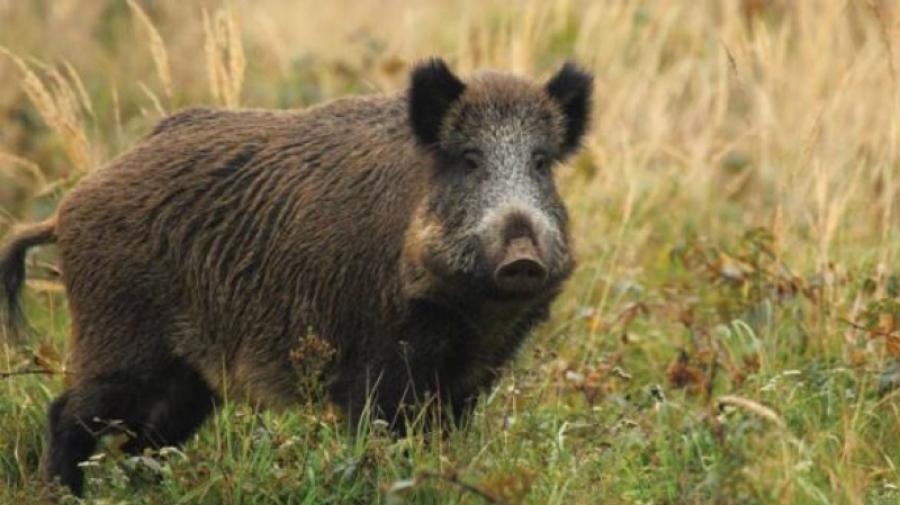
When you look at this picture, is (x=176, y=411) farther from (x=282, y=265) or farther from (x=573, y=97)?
(x=573, y=97)

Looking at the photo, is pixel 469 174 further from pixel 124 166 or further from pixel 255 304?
pixel 124 166

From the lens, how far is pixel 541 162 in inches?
227

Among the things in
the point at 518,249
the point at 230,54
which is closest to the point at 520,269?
the point at 518,249

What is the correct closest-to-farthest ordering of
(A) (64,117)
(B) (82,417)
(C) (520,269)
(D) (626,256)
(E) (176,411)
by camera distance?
(C) (520,269)
(B) (82,417)
(E) (176,411)
(A) (64,117)
(D) (626,256)

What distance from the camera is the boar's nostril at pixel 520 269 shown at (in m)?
5.33

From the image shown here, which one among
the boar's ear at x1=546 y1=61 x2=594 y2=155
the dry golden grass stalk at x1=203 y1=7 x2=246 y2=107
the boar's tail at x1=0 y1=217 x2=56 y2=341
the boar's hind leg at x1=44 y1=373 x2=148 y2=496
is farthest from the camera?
the dry golden grass stalk at x1=203 y1=7 x2=246 y2=107

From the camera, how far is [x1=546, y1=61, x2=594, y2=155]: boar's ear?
5.90 metres

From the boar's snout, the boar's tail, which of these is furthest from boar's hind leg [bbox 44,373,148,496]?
the boar's snout

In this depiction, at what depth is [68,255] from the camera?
248 inches

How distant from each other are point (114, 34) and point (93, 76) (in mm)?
496

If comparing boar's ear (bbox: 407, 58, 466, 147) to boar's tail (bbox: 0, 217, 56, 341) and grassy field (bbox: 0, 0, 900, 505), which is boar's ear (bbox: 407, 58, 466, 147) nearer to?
grassy field (bbox: 0, 0, 900, 505)

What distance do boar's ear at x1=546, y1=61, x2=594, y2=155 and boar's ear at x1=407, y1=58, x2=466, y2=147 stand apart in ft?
1.07

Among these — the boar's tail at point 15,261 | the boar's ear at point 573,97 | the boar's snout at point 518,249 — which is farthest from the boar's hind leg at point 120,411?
the boar's ear at point 573,97

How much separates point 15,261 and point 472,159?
1.86 meters
